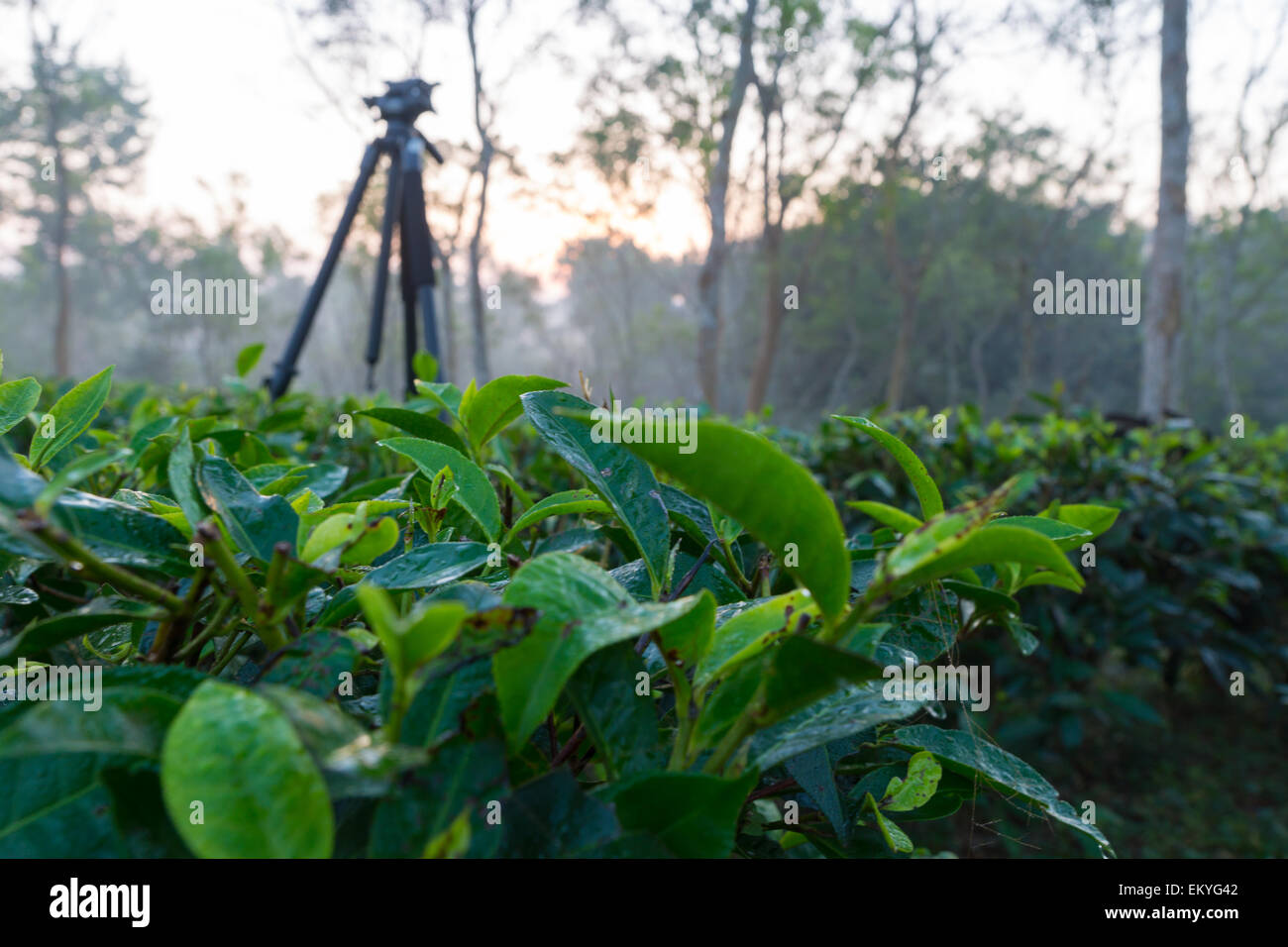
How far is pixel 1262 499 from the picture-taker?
10.0ft

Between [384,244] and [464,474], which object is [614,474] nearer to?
[464,474]

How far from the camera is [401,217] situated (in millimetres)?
2932

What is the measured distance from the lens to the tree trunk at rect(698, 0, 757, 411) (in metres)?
11.8

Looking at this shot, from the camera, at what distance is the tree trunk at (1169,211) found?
7070 mm

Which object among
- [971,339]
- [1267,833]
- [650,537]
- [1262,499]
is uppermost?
[971,339]

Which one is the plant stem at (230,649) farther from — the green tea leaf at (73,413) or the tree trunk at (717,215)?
the tree trunk at (717,215)

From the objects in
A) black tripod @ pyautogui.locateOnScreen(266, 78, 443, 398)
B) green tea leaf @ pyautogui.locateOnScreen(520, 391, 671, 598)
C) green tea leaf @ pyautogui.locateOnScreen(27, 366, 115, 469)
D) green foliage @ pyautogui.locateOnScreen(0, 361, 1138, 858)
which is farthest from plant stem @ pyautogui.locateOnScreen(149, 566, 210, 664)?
black tripod @ pyautogui.locateOnScreen(266, 78, 443, 398)

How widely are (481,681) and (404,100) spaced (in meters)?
2.79

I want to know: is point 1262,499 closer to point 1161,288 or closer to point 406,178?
point 406,178

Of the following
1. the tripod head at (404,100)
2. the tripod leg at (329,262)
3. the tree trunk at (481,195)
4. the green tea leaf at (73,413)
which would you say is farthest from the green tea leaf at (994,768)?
the tree trunk at (481,195)

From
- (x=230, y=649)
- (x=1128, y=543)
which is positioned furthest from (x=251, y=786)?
(x=1128, y=543)

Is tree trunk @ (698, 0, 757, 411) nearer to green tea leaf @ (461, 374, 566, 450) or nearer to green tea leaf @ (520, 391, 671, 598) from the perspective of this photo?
green tea leaf @ (461, 374, 566, 450)
